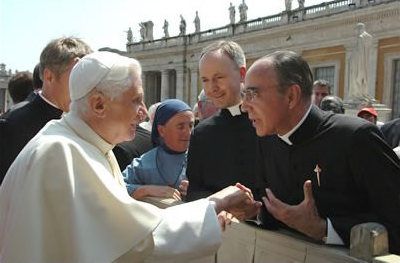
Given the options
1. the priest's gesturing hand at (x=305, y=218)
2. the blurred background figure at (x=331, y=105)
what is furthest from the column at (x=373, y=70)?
the priest's gesturing hand at (x=305, y=218)

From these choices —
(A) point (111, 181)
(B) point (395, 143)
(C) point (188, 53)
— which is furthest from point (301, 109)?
(C) point (188, 53)

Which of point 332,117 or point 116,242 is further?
point 332,117

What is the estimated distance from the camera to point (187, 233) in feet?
7.39

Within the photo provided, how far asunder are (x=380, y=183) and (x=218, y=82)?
1621 millimetres

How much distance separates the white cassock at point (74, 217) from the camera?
205 centimetres

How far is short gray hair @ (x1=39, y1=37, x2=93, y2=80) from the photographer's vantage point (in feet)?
11.8

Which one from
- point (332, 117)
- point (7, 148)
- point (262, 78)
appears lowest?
point (7, 148)

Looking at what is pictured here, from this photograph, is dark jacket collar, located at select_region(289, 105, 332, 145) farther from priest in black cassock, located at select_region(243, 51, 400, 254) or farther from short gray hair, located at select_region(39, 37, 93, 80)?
short gray hair, located at select_region(39, 37, 93, 80)

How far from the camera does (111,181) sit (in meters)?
2.20

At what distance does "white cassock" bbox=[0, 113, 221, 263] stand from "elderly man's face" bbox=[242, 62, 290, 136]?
2.46 ft

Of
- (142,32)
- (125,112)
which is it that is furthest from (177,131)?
(142,32)

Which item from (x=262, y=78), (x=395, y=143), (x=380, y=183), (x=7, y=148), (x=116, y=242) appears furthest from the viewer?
(x=395, y=143)

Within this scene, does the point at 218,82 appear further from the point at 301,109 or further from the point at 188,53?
the point at 188,53

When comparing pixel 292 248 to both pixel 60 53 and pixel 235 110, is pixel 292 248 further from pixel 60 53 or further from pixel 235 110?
pixel 60 53
